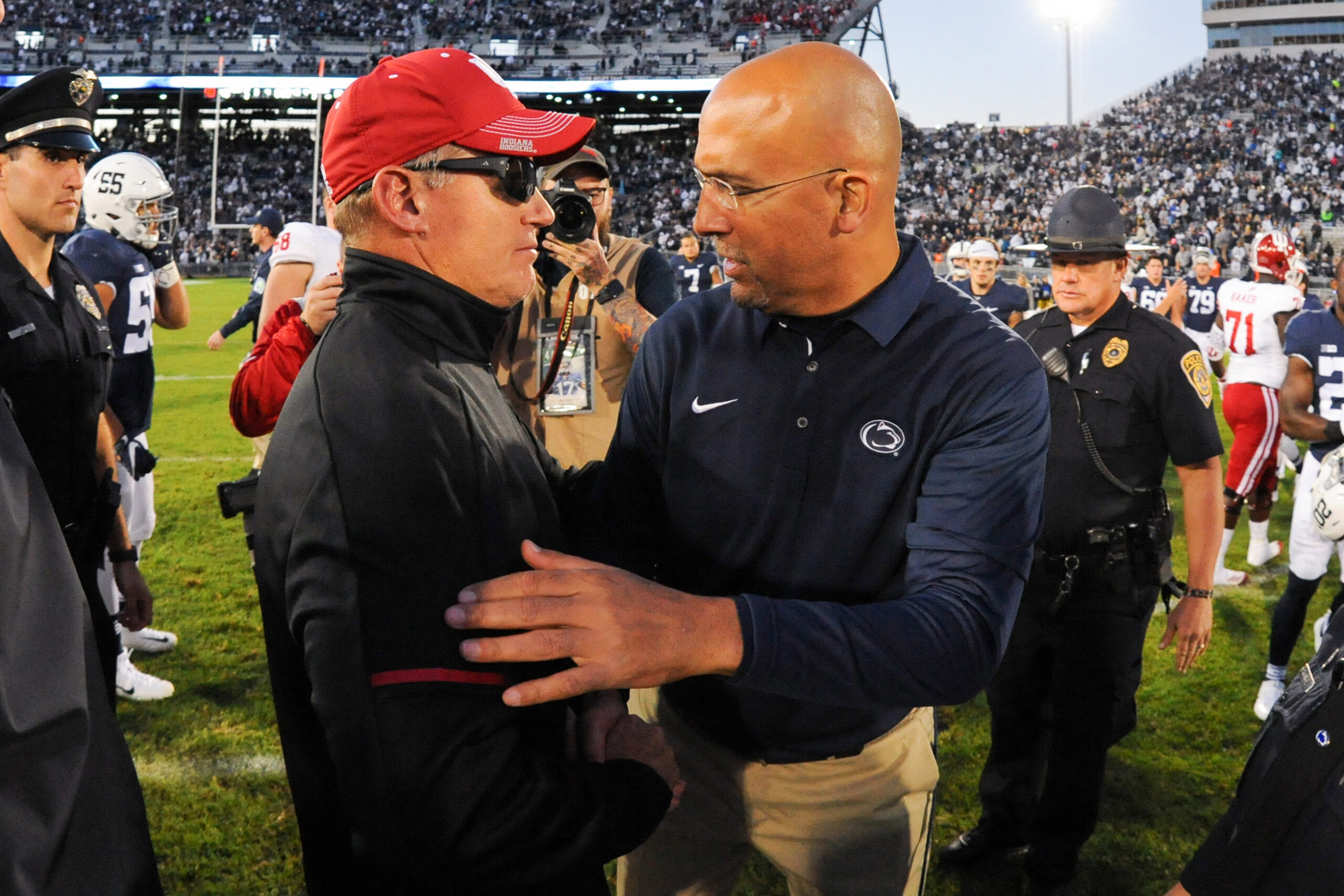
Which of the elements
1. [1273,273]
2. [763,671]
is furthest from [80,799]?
[1273,273]

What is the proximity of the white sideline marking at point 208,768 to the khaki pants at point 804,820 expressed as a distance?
107 inches

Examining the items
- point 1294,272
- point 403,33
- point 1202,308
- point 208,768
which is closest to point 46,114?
point 208,768

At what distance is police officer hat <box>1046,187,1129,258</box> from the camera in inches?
142

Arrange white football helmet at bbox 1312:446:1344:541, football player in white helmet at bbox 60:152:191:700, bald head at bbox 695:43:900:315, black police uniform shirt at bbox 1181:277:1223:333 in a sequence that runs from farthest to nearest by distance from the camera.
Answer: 1. black police uniform shirt at bbox 1181:277:1223:333
2. football player in white helmet at bbox 60:152:191:700
3. white football helmet at bbox 1312:446:1344:541
4. bald head at bbox 695:43:900:315

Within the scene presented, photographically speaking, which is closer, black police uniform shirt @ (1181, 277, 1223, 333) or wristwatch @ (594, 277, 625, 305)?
wristwatch @ (594, 277, 625, 305)

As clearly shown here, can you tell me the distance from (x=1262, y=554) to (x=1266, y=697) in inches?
109

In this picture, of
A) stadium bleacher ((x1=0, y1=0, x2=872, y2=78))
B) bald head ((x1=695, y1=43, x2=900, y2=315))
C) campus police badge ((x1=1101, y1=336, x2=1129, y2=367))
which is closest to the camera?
bald head ((x1=695, y1=43, x2=900, y2=315))

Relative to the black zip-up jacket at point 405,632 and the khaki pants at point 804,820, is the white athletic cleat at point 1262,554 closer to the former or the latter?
the khaki pants at point 804,820

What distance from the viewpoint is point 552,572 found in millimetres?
1277

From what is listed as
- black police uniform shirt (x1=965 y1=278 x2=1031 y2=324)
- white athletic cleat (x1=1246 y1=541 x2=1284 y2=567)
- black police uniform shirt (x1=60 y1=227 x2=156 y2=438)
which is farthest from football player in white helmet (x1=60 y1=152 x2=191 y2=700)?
white athletic cleat (x1=1246 y1=541 x2=1284 y2=567)

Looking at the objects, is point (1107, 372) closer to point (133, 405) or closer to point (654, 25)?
point (133, 405)

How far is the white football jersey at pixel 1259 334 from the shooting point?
24.6 ft

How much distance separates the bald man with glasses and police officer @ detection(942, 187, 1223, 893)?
1.57 metres

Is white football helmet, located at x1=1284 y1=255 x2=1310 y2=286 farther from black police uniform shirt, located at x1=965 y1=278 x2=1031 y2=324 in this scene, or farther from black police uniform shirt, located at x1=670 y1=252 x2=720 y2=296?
black police uniform shirt, located at x1=670 y1=252 x2=720 y2=296
